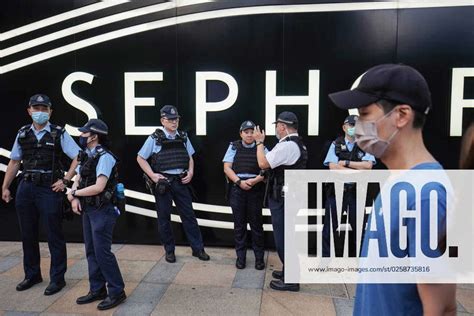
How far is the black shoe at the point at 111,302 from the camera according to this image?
3613 mm

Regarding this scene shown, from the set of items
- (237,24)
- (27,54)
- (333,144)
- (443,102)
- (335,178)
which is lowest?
(335,178)

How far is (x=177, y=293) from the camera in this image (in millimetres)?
4020

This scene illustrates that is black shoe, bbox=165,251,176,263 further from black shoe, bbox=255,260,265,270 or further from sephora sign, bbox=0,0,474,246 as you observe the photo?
black shoe, bbox=255,260,265,270

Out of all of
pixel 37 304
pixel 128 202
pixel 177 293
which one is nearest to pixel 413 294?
pixel 177 293

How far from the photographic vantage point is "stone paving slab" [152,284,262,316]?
363 cm

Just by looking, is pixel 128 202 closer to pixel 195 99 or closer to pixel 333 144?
pixel 195 99

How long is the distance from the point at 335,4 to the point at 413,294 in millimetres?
4576

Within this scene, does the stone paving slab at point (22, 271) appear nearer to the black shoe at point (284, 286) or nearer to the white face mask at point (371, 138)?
the black shoe at point (284, 286)

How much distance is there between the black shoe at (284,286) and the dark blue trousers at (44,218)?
220 centimetres

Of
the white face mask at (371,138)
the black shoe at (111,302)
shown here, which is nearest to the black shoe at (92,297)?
the black shoe at (111,302)

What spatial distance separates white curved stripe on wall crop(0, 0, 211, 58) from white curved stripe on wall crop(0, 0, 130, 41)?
0.15 metres

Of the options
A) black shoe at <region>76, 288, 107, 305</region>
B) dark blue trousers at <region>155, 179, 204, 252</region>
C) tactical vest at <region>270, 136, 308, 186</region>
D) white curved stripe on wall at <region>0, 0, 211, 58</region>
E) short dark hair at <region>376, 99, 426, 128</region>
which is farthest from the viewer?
white curved stripe on wall at <region>0, 0, 211, 58</region>

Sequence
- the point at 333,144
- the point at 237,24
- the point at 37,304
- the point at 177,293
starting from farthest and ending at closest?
the point at 237,24 → the point at 333,144 → the point at 177,293 → the point at 37,304

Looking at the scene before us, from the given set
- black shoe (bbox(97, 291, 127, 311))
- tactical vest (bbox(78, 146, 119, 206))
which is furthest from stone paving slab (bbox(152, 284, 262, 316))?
tactical vest (bbox(78, 146, 119, 206))
